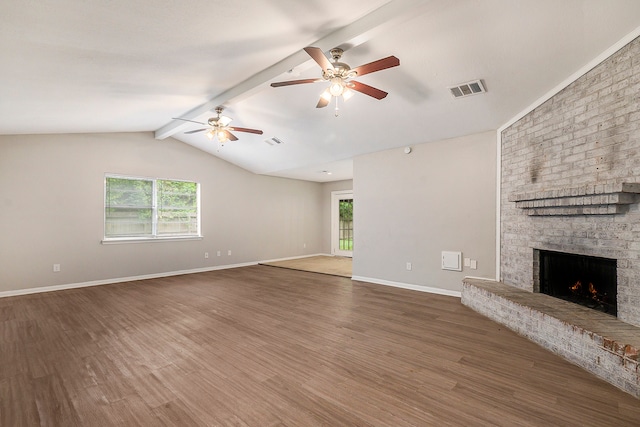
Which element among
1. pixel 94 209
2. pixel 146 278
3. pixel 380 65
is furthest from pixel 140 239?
pixel 380 65

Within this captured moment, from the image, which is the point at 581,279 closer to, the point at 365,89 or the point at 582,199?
the point at 582,199

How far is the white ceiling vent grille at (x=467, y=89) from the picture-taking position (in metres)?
3.45

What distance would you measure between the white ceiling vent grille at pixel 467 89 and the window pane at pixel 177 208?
18.9 feet

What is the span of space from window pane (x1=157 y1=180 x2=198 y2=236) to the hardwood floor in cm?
270

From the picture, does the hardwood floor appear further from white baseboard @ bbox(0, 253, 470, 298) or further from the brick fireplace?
white baseboard @ bbox(0, 253, 470, 298)

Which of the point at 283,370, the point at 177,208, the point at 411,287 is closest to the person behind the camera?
the point at 283,370

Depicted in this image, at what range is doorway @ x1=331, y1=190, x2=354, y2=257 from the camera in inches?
370

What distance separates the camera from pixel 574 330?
99.3 inches

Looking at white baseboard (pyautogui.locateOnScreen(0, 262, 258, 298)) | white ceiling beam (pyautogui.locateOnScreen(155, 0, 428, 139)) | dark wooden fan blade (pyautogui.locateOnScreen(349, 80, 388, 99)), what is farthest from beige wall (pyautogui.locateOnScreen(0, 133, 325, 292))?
dark wooden fan blade (pyautogui.locateOnScreen(349, 80, 388, 99))

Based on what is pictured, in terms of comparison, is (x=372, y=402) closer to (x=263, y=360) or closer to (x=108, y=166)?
(x=263, y=360)

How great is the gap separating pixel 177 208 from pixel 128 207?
38.4 inches

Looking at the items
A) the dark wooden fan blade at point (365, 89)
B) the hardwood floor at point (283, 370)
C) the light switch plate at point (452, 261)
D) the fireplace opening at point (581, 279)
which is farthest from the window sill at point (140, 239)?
the fireplace opening at point (581, 279)

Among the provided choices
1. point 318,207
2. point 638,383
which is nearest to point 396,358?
point 638,383

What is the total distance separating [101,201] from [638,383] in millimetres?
7374
